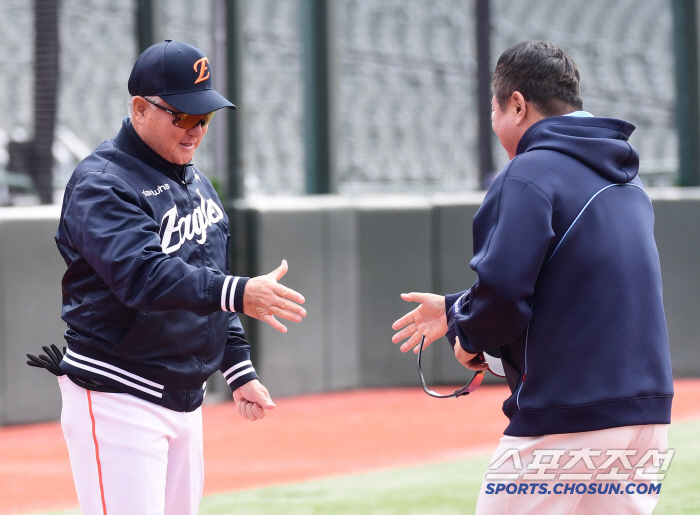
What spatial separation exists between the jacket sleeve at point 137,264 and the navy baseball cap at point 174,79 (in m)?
0.32

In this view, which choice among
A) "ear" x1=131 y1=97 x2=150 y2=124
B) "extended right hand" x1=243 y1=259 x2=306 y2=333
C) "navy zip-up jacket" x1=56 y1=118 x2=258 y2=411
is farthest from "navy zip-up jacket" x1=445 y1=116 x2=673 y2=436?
"ear" x1=131 y1=97 x2=150 y2=124

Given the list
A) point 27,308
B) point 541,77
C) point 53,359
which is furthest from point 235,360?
point 27,308

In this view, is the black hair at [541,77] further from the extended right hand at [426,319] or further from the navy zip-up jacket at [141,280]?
the navy zip-up jacket at [141,280]

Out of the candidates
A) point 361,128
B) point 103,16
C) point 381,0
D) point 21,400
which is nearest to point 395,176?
point 361,128

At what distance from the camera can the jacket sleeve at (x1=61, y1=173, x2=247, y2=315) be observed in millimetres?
2506

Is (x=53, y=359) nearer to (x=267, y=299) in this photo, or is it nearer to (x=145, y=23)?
(x=267, y=299)

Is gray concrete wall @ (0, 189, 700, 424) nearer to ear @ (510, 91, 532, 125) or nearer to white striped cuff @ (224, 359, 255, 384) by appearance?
white striped cuff @ (224, 359, 255, 384)

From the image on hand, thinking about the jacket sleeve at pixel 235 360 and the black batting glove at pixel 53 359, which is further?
the jacket sleeve at pixel 235 360

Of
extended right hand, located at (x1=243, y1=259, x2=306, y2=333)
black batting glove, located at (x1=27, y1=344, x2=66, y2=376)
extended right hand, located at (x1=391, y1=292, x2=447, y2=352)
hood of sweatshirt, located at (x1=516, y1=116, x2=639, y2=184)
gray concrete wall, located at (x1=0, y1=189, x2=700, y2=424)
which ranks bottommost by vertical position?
gray concrete wall, located at (x1=0, y1=189, x2=700, y2=424)

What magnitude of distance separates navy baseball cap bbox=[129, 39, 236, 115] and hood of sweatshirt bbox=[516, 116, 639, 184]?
A: 2.82ft

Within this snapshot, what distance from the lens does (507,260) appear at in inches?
88.8

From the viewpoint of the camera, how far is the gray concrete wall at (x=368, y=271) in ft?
27.2

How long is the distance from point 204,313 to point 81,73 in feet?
19.7

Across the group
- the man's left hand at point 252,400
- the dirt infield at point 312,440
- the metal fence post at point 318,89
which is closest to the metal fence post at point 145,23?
the metal fence post at point 318,89
